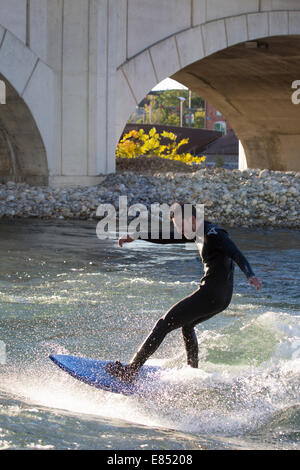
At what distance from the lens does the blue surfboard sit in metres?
6.86

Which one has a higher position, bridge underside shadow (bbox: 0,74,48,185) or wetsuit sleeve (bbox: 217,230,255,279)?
bridge underside shadow (bbox: 0,74,48,185)

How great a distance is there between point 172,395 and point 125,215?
12782 mm

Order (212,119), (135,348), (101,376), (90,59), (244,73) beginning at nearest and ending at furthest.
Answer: (101,376) → (135,348) → (90,59) → (244,73) → (212,119)

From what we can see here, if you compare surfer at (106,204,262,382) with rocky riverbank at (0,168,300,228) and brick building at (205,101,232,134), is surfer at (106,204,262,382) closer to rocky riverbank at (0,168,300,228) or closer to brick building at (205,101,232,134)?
rocky riverbank at (0,168,300,228)

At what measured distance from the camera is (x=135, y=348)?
8656 millimetres

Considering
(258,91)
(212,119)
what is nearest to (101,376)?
(258,91)

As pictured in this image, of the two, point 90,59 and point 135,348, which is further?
point 90,59

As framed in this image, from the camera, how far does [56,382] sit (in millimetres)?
7406

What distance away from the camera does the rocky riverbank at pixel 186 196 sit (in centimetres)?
1964

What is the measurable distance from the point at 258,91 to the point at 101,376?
27.2m

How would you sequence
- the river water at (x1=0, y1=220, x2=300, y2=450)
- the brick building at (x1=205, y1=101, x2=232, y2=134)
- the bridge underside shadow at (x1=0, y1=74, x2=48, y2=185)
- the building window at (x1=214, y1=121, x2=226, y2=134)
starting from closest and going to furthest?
the river water at (x1=0, y1=220, x2=300, y2=450) < the bridge underside shadow at (x1=0, y1=74, x2=48, y2=185) < the building window at (x1=214, y1=121, x2=226, y2=134) < the brick building at (x1=205, y1=101, x2=232, y2=134)

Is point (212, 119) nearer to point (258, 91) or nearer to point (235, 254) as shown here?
point (258, 91)

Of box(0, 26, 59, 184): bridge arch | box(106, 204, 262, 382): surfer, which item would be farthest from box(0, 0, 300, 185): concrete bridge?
box(106, 204, 262, 382): surfer
